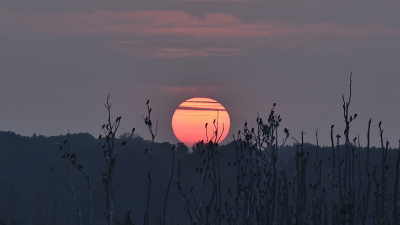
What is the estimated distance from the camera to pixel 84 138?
330 feet

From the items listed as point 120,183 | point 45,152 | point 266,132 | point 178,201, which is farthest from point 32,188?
point 266,132

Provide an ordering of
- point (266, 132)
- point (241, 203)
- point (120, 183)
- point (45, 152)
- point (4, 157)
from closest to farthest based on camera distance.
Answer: point (241, 203), point (266, 132), point (120, 183), point (4, 157), point (45, 152)

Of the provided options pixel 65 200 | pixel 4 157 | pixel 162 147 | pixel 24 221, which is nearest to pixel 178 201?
pixel 65 200

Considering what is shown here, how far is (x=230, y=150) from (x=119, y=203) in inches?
636

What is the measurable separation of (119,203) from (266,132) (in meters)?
60.8

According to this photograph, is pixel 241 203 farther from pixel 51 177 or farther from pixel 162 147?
pixel 162 147

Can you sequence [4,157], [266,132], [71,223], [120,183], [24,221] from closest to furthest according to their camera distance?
[266,132]
[71,223]
[24,221]
[120,183]
[4,157]

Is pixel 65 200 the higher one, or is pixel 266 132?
pixel 266 132

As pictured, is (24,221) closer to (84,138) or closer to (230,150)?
(230,150)

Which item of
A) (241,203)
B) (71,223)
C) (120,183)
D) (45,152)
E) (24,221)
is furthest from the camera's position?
(45,152)

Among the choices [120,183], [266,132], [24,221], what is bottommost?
[24,221]

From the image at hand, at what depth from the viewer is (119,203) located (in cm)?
6781

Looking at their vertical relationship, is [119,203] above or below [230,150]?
below

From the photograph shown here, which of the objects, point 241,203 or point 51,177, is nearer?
point 241,203
